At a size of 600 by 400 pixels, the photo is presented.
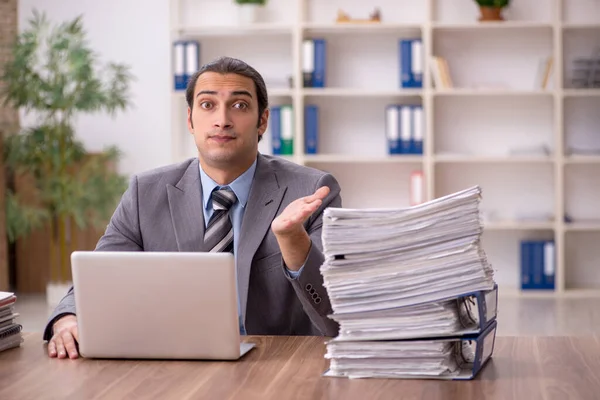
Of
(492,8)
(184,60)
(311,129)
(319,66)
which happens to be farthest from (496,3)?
(184,60)

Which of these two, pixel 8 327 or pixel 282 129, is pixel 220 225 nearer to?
pixel 8 327

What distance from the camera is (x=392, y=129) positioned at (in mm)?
6344

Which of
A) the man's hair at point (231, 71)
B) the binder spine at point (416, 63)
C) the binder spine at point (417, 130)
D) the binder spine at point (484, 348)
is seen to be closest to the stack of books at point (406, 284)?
the binder spine at point (484, 348)

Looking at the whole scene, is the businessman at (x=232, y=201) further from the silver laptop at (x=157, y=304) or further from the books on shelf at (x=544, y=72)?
the books on shelf at (x=544, y=72)

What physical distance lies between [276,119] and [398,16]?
3.77ft

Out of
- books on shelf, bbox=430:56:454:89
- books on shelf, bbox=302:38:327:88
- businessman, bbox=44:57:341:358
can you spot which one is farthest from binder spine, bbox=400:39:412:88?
businessman, bbox=44:57:341:358

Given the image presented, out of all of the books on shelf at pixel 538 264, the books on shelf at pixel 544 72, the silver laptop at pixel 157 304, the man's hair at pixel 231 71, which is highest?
the books on shelf at pixel 544 72

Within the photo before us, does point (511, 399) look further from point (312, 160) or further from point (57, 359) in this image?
point (312, 160)

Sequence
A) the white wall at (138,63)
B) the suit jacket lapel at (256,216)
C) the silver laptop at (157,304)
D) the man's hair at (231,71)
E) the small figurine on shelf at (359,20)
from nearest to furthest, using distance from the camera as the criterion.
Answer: the silver laptop at (157,304), the suit jacket lapel at (256,216), the man's hair at (231,71), the small figurine on shelf at (359,20), the white wall at (138,63)

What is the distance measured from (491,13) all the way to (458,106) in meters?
0.68

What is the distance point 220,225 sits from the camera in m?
2.49

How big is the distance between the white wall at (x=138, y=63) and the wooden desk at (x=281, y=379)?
514 cm

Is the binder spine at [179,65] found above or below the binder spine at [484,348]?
above

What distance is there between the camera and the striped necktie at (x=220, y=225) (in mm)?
2469
